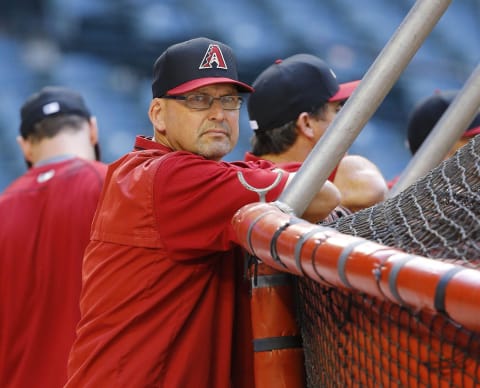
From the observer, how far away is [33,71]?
7184 millimetres

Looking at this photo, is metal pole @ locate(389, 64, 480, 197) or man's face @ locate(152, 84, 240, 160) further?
metal pole @ locate(389, 64, 480, 197)

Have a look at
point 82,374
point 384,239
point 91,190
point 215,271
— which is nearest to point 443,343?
point 384,239

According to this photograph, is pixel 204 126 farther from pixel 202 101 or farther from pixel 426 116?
pixel 426 116

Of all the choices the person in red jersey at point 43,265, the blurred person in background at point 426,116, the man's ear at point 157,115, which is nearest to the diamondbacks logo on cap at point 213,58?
the man's ear at point 157,115

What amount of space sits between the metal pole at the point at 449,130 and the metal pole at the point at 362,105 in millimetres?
565

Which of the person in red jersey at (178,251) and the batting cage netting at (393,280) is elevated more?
the batting cage netting at (393,280)

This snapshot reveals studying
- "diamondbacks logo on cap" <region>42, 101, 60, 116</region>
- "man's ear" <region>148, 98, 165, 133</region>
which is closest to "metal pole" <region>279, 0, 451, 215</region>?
"man's ear" <region>148, 98, 165, 133</region>

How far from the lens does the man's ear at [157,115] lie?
2.04 metres

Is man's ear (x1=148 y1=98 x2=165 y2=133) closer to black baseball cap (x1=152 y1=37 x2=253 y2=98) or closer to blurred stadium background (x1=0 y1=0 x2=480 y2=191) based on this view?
black baseball cap (x1=152 y1=37 x2=253 y2=98)

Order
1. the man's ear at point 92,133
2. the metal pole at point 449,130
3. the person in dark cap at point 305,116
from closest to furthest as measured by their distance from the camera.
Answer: the metal pole at point 449,130 → the person in dark cap at point 305,116 → the man's ear at point 92,133

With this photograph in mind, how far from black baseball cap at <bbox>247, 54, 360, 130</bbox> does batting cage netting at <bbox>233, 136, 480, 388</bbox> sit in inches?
40.3

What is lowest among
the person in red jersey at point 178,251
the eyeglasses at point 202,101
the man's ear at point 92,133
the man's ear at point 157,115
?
the man's ear at point 92,133

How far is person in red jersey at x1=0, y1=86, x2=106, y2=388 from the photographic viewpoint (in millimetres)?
3025

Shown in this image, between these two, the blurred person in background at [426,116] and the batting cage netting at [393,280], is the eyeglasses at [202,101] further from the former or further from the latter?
the blurred person in background at [426,116]
